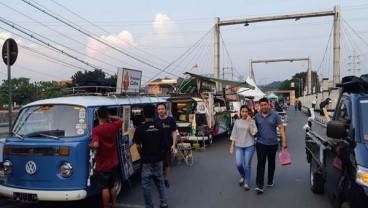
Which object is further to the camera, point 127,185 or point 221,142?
point 221,142

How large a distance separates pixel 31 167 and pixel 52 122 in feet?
2.86

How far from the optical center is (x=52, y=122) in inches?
267

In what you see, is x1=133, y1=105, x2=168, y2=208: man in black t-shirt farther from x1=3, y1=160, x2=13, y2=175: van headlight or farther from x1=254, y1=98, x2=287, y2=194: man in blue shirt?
x1=254, y1=98, x2=287, y2=194: man in blue shirt

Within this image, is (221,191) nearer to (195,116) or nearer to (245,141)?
(245,141)

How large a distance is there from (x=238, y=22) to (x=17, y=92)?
53.4m

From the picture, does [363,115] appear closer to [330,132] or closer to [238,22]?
[330,132]

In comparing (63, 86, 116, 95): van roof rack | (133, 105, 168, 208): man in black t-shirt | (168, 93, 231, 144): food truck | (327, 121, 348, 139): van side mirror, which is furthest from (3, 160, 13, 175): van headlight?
(168, 93, 231, 144): food truck

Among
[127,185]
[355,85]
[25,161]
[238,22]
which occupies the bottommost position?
[127,185]

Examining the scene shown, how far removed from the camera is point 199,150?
14.8 meters

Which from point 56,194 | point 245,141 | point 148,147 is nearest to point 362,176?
point 148,147

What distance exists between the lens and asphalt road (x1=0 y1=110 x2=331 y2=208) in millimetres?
7098

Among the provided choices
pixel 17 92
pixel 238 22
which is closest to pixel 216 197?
pixel 238 22

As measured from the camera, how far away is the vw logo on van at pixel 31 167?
247 inches

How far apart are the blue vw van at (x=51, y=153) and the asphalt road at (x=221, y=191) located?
912 mm
